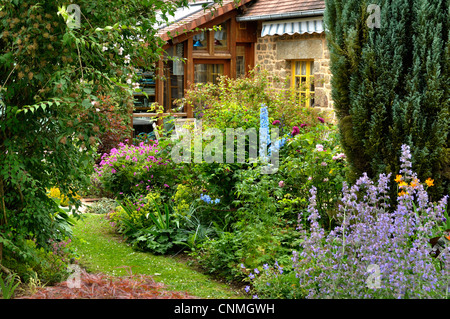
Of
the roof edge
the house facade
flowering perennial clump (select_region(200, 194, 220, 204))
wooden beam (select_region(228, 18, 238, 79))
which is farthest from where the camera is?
wooden beam (select_region(228, 18, 238, 79))

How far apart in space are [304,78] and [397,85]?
7.11m

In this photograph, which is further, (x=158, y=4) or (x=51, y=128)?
(x=158, y=4)

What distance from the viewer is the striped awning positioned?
449 inches

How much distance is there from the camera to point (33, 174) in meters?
4.39

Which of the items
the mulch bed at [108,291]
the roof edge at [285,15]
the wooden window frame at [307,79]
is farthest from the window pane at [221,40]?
the mulch bed at [108,291]

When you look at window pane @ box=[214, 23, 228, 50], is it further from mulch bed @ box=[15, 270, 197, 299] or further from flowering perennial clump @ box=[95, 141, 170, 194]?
mulch bed @ box=[15, 270, 197, 299]

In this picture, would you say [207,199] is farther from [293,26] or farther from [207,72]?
[207,72]

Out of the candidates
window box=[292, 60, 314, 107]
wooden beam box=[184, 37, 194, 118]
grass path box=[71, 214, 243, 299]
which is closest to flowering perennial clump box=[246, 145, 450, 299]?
grass path box=[71, 214, 243, 299]

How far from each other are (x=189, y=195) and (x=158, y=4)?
9.65ft

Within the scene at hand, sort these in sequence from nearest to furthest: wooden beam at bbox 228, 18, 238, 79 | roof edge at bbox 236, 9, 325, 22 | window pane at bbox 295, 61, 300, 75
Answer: roof edge at bbox 236, 9, 325, 22
window pane at bbox 295, 61, 300, 75
wooden beam at bbox 228, 18, 238, 79

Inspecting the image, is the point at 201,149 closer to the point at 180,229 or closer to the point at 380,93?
the point at 180,229

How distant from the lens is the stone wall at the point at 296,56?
37.2 ft

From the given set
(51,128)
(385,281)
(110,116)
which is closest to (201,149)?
(51,128)

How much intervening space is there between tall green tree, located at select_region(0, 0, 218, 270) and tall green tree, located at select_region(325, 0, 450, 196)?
7.14 ft
